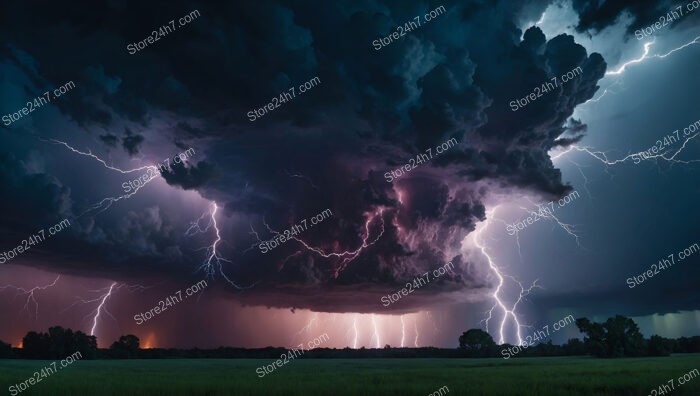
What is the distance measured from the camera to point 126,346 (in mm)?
78750

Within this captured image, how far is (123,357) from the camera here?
74.4 m

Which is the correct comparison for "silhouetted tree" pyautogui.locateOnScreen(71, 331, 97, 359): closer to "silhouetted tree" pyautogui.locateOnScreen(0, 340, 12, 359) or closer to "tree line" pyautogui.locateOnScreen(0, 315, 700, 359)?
"tree line" pyautogui.locateOnScreen(0, 315, 700, 359)

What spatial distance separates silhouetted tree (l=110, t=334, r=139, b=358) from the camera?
75.2 metres

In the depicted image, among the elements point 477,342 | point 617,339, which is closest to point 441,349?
point 477,342

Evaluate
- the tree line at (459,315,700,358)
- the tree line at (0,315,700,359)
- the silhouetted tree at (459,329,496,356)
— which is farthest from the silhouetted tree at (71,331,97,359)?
the tree line at (459,315,700,358)

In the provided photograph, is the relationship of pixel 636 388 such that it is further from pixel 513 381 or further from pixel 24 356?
pixel 24 356

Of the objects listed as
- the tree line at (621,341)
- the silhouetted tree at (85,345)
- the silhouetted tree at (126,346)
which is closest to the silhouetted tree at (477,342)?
the tree line at (621,341)

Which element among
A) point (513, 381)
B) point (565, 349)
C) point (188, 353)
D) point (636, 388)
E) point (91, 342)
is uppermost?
point (91, 342)

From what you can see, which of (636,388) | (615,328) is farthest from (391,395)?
(615,328)

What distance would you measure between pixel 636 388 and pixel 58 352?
239 feet

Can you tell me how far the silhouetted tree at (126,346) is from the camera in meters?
75.2

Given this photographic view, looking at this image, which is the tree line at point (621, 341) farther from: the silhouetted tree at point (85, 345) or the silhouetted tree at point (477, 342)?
the silhouetted tree at point (85, 345)

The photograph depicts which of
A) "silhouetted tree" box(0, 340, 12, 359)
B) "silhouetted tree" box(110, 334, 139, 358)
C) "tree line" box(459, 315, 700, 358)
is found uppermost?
"silhouetted tree" box(0, 340, 12, 359)

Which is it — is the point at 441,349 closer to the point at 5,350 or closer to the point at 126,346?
the point at 126,346
